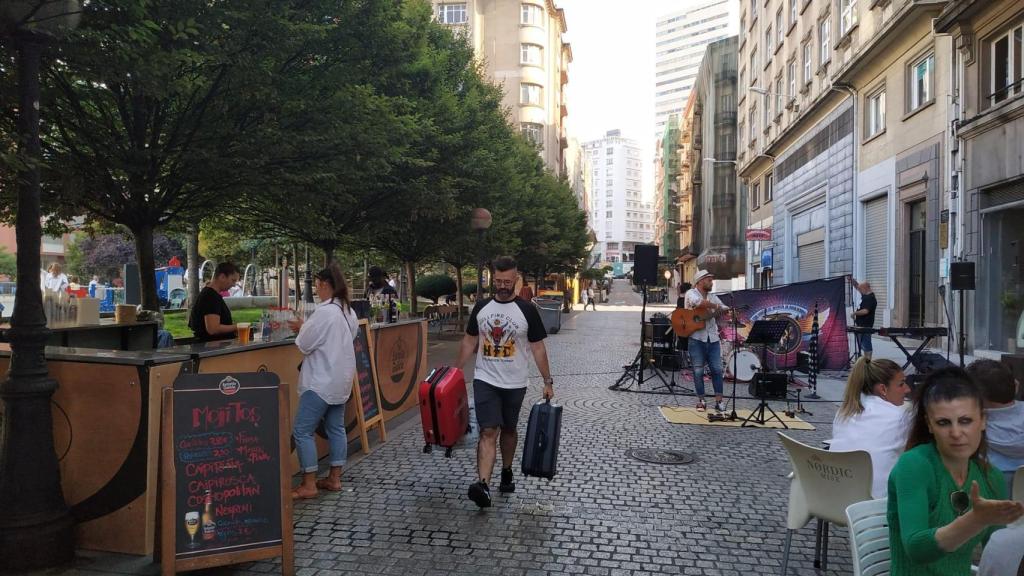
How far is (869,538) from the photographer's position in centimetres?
267

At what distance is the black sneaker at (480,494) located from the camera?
499 cm

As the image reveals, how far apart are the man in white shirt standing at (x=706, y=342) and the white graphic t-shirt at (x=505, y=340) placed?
428 cm

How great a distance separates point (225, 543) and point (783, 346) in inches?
434

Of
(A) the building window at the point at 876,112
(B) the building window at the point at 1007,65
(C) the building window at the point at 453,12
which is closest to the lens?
(B) the building window at the point at 1007,65

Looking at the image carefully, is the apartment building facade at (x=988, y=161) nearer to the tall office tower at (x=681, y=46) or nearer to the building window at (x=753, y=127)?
the building window at (x=753, y=127)

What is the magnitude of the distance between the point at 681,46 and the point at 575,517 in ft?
591

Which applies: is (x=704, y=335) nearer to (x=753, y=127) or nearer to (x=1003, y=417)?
(x=1003, y=417)

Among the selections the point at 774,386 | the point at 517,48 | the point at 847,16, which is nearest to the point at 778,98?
the point at 847,16

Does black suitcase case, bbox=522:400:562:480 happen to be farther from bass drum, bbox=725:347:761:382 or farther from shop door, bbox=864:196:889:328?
shop door, bbox=864:196:889:328

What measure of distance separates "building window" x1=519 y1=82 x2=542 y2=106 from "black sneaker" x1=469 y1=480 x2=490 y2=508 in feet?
189

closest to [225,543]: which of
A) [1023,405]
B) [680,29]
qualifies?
[1023,405]

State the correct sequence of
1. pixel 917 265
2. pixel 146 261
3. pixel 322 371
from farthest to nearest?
pixel 917 265, pixel 146 261, pixel 322 371

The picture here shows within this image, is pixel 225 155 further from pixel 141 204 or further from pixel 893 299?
pixel 893 299

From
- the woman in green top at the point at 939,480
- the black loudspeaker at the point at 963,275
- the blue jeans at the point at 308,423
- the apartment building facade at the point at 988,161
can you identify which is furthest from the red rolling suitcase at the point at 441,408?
the apartment building facade at the point at 988,161
